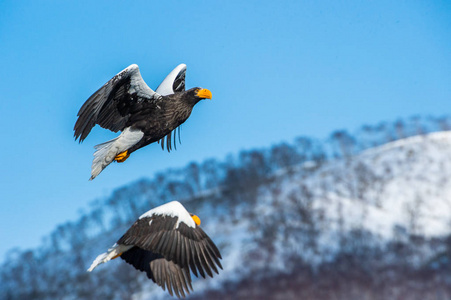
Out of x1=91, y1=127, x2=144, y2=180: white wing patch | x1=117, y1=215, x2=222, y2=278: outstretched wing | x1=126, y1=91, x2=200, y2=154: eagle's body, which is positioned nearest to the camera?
x1=117, y1=215, x2=222, y2=278: outstretched wing

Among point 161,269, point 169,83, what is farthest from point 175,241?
point 169,83

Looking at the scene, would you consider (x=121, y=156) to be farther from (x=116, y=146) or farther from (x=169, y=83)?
(x=169, y=83)

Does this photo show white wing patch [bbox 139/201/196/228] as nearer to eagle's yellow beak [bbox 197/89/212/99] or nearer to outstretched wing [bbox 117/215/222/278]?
outstretched wing [bbox 117/215/222/278]

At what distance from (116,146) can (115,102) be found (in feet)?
1.81

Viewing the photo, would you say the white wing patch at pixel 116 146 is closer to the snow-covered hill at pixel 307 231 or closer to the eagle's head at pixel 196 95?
the eagle's head at pixel 196 95

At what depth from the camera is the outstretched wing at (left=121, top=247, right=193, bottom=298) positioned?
6.14 metres

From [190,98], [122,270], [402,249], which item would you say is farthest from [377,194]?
[190,98]

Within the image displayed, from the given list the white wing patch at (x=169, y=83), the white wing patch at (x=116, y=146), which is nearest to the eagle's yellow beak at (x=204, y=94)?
the white wing patch at (x=169, y=83)

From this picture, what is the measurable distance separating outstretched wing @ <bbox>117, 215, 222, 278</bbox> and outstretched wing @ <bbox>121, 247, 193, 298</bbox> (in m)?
0.30

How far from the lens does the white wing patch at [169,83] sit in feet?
24.6

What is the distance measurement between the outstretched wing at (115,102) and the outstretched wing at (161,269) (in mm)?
1384

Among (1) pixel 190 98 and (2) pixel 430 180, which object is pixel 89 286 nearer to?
(2) pixel 430 180

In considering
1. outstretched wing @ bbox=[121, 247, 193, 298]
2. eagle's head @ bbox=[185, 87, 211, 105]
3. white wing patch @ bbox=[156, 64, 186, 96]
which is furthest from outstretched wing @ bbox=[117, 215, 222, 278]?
white wing patch @ bbox=[156, 64, 186, 96]

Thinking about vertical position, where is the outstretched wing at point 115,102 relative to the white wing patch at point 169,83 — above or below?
below
